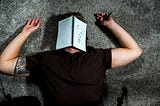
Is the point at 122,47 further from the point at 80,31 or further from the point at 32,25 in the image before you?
the point at 32,25

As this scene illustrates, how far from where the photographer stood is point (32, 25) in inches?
54.7

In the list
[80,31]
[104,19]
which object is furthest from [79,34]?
[104,19]

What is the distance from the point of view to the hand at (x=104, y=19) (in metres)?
1.38

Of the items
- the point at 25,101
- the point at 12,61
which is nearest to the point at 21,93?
the point at 25,101

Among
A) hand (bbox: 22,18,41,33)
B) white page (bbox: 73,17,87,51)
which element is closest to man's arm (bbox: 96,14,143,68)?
white page (bbox: 73,17,87,51)

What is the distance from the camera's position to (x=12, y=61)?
1.30 m

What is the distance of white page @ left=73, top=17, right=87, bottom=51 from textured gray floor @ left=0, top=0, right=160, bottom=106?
0.13 metres

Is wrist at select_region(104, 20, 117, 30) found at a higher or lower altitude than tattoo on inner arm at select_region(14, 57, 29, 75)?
higher

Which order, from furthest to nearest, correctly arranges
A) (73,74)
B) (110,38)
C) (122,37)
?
(110,38), (122,37), (73,74)

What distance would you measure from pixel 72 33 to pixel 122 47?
0.26 meters

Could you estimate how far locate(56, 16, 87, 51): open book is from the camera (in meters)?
1.27

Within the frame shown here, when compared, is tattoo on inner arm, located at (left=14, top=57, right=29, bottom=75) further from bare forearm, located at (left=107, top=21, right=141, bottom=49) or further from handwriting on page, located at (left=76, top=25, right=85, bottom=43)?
bare forearm, located at (left=107, top=21, right=141, bottom=49)

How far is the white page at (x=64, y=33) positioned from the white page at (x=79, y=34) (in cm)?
2

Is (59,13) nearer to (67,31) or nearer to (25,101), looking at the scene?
(67,31)
